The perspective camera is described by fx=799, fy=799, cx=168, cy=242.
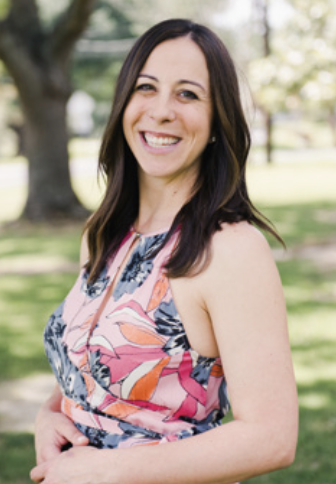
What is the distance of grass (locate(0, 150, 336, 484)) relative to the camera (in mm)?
4359

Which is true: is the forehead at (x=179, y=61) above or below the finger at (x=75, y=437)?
above

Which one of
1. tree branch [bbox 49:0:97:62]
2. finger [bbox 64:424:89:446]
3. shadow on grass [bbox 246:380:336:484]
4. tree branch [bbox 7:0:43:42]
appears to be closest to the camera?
finger [bbox 64:424:89:446]

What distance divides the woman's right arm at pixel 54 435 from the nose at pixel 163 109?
748 mm

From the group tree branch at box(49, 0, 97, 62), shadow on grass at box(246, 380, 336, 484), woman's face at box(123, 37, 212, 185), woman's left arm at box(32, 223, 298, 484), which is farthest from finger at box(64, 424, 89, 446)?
tree branch at box(49, 0, 97, 62)

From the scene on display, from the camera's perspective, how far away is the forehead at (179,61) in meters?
1.82

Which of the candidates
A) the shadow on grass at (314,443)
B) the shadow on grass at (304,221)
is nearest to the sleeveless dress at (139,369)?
the shadow on grass at (314,443)

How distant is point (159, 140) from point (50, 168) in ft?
41.7

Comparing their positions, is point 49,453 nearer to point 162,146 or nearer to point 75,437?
point 75,437

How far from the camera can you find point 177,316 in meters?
1.69

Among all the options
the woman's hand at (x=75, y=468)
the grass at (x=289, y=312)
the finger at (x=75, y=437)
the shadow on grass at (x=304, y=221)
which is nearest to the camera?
the woman's hand at (x=75, y=468)

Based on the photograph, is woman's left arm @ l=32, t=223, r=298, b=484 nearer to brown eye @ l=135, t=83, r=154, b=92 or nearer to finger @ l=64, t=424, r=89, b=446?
finger @ l=64, t=424, r=89, b=446

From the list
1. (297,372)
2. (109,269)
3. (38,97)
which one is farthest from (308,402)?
(38,97)

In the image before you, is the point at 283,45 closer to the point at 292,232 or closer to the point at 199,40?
the point at 292,232

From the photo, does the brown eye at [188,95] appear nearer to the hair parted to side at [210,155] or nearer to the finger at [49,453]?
the hair parted to side at [210,155]
